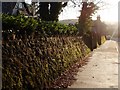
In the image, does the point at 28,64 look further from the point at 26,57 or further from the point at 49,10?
the point at 49,10

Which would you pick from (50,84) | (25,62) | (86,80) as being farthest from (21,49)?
(86,80)

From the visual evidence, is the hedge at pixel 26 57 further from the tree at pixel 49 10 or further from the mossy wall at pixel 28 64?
the tree at pixel 49 10

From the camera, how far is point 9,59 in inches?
289

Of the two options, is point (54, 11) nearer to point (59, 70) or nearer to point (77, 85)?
point (59, 70)

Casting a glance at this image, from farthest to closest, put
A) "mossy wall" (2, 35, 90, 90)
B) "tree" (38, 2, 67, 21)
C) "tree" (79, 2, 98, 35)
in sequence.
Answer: "tree" (79, 2, 98, 35), "tree" (38, 2, 67, 21), "mossy wall" (2, 35, 90, 90)

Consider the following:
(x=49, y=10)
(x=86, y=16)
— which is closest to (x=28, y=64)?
(x=49, y=10)

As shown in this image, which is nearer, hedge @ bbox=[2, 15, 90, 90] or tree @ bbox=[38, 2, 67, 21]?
hedge @ bbox=[2, 15, 90, 90]

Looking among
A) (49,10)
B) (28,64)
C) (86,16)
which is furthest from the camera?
(86,16)

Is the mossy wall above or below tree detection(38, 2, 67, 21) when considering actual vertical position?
below

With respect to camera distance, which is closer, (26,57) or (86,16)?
(26,57)

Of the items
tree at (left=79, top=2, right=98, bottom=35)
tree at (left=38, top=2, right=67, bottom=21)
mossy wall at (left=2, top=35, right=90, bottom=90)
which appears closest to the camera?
mossy wall at (left=2, top=35, right=90, bottom=90)

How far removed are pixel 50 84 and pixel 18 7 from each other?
29.8m

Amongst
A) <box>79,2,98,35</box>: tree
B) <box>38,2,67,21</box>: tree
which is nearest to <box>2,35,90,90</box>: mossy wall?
<box>38,2,67,21</box>: tree

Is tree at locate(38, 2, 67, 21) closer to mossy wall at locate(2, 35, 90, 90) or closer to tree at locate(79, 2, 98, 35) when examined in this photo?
mossy wall at locate(2, 35, 90, 90)
